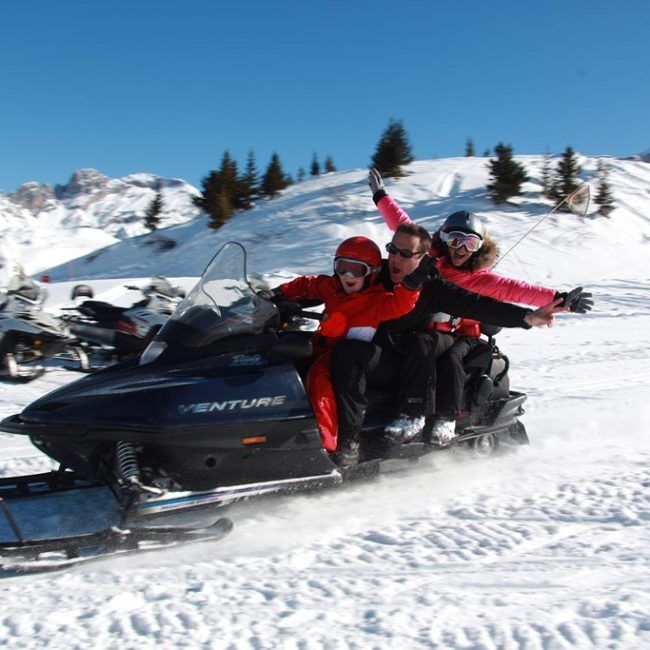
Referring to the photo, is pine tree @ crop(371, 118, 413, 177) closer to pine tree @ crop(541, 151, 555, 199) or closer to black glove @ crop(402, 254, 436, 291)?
pine tree @ crop(541, 151, 555, 199)

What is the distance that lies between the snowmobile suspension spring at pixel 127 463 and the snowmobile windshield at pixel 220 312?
448 mm

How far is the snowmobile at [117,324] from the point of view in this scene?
7629 mm

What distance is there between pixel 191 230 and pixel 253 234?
16.6ft

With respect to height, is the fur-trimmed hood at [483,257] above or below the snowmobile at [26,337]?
above

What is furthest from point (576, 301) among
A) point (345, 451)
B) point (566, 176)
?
point (566, 176)

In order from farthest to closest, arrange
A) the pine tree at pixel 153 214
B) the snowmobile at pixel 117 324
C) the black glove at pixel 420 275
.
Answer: the pine tree at pixel 153 214, the snowmobile at pixel 117 324, the black glove at pixel 420 275

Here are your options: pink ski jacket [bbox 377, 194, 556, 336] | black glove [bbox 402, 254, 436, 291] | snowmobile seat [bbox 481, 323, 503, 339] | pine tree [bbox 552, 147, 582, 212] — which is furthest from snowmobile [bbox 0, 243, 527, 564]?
pine tree [bbox 552, 147, 582, 212]

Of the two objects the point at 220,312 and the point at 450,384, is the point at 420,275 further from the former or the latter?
the point at 220,312

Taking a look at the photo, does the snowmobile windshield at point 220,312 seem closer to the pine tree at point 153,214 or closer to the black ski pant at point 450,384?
the black ski pant at point 450,384

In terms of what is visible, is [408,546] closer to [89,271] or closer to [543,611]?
[543,611]

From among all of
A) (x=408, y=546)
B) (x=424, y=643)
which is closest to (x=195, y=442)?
(x=408, y=546)

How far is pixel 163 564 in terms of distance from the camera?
10.2 ft

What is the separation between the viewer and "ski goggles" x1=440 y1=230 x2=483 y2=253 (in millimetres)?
4602

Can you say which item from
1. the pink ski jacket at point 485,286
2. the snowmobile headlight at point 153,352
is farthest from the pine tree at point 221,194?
the snowmobile headlight at point 153,352
